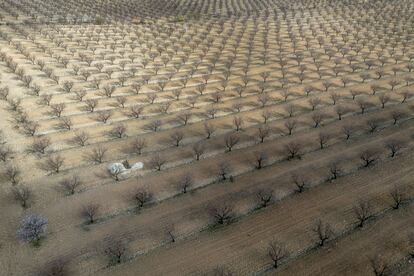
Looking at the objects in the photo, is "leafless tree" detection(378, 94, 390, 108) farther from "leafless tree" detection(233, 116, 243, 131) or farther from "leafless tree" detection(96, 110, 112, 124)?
"leafless tree" detection(96, 110, 112, 124)

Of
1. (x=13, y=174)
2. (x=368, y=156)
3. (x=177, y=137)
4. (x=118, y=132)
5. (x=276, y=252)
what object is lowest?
(x=13, y=174)

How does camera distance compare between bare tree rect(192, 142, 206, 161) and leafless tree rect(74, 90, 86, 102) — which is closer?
bare tree rect(192, 142, 206, 161)

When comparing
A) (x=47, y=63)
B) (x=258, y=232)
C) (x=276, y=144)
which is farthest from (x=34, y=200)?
(x=47, y=63)

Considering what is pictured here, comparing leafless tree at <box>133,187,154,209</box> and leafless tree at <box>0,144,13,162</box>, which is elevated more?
leafless tree at <box>133,187,154,209</box>

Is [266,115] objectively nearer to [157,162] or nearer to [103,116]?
[157,162]

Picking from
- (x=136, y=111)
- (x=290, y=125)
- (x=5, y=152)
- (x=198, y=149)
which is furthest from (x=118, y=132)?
(x=290, y=125)

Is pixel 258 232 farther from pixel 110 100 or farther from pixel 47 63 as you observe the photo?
pixel 47 63

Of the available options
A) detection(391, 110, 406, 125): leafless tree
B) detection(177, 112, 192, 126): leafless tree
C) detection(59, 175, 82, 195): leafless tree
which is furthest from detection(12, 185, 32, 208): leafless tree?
detection(391, 110, 406, 125): leafless tree
